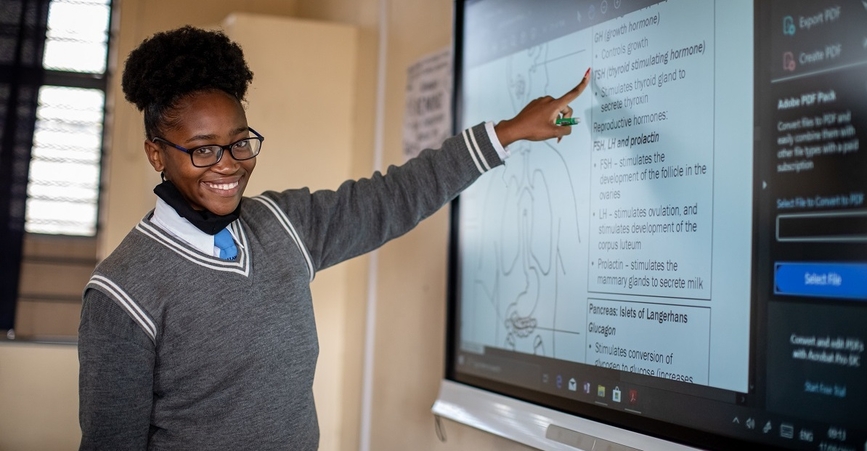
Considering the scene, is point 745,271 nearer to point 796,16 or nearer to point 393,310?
point 796,16

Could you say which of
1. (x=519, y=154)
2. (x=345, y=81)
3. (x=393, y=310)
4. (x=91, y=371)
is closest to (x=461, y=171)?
(x=519, y=154)

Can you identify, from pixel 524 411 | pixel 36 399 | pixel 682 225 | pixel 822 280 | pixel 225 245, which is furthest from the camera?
pixel 36 399

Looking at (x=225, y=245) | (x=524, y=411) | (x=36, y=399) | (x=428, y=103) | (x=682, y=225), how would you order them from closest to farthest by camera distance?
(x=682, y=225) → (x=225, y=245) → (x=524, y=411) → (x=428, y=103) → (x=36, y=399)

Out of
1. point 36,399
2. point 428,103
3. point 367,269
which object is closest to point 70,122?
point 36,399

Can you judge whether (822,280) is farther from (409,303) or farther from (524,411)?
(409,303)

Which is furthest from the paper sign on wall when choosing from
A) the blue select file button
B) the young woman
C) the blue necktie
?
the blue select file button

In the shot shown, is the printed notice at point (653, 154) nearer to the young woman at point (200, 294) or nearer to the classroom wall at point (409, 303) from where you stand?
the young woman at point (200, 294)

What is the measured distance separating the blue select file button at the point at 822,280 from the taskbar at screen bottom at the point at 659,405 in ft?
0.63

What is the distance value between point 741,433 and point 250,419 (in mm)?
889

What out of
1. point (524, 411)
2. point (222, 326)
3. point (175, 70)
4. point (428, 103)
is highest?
point (428, 103)

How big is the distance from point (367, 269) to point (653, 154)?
1.48m

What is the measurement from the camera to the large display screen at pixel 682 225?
121 centimetres

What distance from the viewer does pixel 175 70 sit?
1545 mm

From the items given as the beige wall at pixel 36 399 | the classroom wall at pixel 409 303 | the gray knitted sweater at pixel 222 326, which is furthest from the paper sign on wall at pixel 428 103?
the beige wall at pixel 36 399
